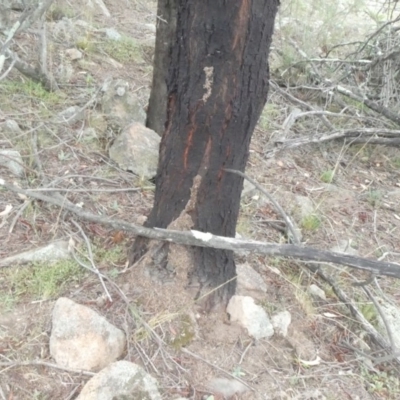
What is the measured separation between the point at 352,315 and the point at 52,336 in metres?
1.27

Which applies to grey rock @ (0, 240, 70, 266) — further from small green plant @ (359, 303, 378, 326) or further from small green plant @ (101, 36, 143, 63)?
small green plant @ (101, 36, 143, 63)

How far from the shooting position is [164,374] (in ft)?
6.07

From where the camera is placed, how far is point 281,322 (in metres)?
2.13

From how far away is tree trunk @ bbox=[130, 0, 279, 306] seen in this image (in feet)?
5.42

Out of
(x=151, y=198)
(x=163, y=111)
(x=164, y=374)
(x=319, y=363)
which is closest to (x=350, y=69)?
(x=163, y=111)

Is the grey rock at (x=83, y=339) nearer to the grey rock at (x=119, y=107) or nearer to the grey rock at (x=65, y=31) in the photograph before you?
the grey rock at (x=119, y=107)

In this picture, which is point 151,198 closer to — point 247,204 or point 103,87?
point 247,204

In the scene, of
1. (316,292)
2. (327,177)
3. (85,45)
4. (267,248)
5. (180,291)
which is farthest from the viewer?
(85,45)

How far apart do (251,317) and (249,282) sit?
208 mm

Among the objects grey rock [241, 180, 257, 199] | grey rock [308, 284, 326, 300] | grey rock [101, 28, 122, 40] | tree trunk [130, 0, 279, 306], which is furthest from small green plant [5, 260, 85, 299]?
grey rock [101, 28, 122, 40]

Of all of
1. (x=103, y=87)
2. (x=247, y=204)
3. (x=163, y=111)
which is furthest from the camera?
(x=103, y=87)

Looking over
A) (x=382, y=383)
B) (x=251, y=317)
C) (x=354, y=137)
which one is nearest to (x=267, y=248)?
(x=251, y=317)

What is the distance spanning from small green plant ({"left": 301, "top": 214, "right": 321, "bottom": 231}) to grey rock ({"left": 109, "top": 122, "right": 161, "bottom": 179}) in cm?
87

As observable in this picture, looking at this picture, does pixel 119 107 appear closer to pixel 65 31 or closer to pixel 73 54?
pixel 73 54
